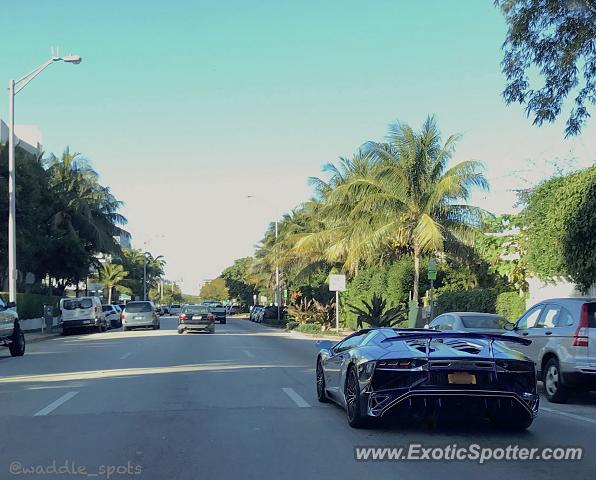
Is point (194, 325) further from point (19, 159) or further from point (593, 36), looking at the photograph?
point (593, 36)

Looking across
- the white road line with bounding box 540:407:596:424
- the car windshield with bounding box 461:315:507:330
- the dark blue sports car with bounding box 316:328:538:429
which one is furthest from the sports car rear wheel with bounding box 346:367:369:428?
the car windshield with bounding box 461:315:507:330

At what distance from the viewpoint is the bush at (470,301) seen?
81.3 feet

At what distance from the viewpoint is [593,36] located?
13.7 metres

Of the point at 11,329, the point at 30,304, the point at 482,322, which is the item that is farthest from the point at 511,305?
the point at 30,304

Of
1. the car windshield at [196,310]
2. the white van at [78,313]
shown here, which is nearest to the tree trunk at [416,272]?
the car windshield at [196,310]

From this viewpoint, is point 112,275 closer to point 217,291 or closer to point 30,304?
point 30,304

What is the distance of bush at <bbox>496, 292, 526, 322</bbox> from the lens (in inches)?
902

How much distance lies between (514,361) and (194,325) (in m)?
27.5

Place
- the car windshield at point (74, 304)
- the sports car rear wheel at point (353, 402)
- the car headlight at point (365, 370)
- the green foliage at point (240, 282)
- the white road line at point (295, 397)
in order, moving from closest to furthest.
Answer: the car headlight at point (365, 370)
the sports car rear wheel at point (353, 402)
the white road line at point (295, 397)
the car windshield at point (74, 304)
the green foliage at point (240, 282)

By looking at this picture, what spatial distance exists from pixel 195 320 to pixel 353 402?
26.5 meters

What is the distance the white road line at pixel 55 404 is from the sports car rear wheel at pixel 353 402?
447 centimetres

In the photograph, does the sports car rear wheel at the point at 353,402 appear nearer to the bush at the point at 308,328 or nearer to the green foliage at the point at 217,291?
the bush at the point at 308,328

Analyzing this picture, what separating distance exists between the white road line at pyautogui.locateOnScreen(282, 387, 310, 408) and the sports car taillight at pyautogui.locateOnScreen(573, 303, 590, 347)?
435 centimetres

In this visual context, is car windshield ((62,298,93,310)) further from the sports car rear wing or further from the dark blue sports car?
the sports car rear wing
